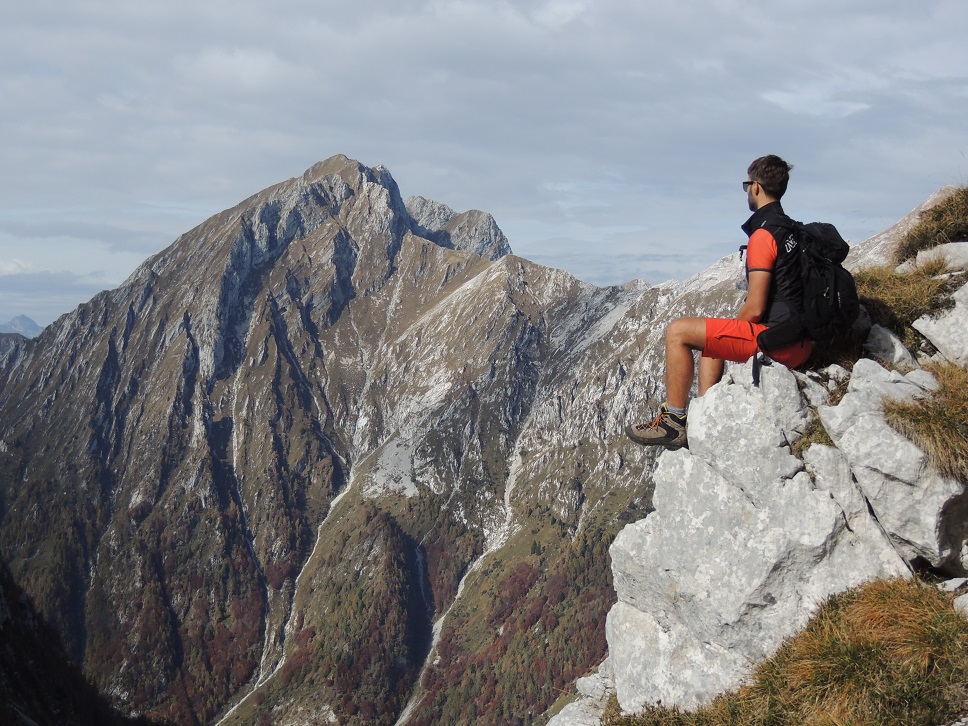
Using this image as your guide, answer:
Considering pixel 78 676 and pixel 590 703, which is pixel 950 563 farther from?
pixel 78 676

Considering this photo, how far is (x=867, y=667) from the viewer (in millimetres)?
9133

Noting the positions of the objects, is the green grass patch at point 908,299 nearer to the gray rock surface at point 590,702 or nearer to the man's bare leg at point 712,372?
the man's bare leg at point 712,372

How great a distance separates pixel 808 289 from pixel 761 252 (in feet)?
3.90

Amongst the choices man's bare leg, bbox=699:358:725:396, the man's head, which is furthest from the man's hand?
the man's head

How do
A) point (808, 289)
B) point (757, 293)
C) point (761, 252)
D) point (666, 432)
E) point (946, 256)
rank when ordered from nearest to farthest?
point (761, 252) < point (808, 289) < point (757, 293) < point (666, 432) < point (946, 256)

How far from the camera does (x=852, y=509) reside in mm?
11211

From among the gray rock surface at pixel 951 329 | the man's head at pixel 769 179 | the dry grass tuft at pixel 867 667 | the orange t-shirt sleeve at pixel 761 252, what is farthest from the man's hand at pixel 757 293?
the dry grass tuft at pixel 867 667

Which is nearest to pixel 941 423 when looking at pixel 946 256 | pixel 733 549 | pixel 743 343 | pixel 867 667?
pixel 743 343

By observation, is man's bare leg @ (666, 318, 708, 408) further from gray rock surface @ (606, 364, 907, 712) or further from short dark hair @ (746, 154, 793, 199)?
short dark hair @ (746, 154, 793, 199)

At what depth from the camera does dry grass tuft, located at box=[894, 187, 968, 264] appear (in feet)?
58.2

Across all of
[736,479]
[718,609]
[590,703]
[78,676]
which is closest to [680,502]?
[736,479]

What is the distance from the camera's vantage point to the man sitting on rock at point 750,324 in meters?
12.5

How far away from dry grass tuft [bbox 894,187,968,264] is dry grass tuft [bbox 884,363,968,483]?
293 inches

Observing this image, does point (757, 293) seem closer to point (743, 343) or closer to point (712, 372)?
point (743, 343)
